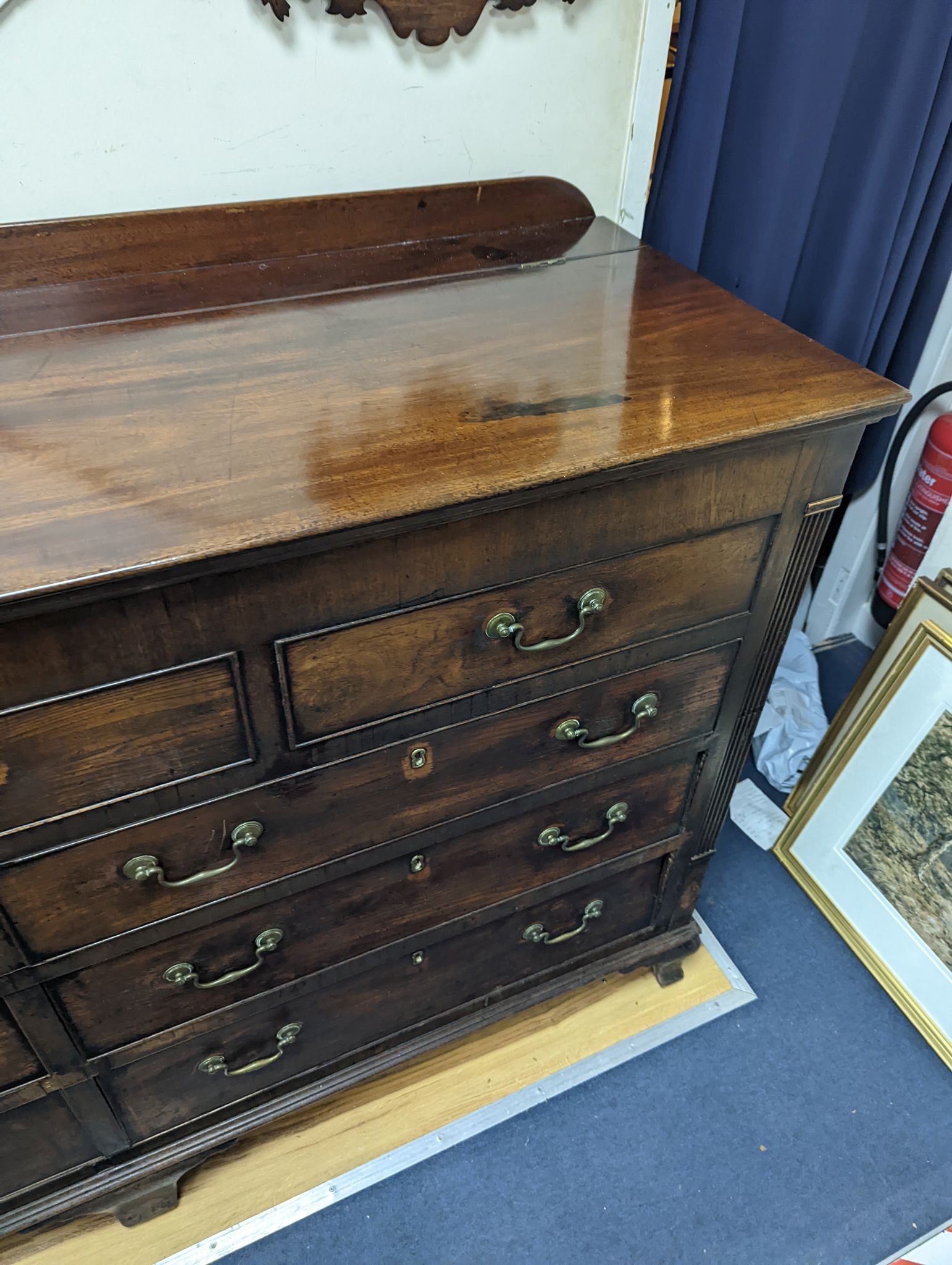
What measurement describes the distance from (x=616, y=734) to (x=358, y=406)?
496 mm

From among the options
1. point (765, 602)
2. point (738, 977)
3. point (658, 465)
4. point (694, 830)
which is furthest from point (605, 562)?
point (738, 977)

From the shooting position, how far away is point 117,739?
0.77m

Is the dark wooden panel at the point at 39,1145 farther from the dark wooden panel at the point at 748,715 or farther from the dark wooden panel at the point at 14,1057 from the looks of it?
the dark wooden panel at the point at 748,715

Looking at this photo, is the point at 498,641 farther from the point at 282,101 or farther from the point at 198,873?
the point at 282,101

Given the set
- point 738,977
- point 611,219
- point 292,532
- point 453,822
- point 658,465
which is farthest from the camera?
point 738,977

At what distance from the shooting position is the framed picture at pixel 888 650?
Answer: 1.43 meters

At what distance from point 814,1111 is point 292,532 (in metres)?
1.27

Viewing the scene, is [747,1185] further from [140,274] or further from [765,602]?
[140,274]

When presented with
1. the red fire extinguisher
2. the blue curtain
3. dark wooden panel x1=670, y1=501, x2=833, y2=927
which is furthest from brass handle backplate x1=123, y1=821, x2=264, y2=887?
the red fire extinguisher

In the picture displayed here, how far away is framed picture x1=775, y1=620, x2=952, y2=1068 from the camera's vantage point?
143 centimetres

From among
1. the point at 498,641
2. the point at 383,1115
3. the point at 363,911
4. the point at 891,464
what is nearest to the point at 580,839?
the point at 363,911

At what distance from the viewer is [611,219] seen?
1274 millimetres

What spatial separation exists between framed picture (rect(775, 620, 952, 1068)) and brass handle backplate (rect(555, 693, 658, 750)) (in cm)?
63

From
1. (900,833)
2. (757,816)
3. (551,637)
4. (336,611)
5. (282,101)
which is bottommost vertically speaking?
(757,816)
